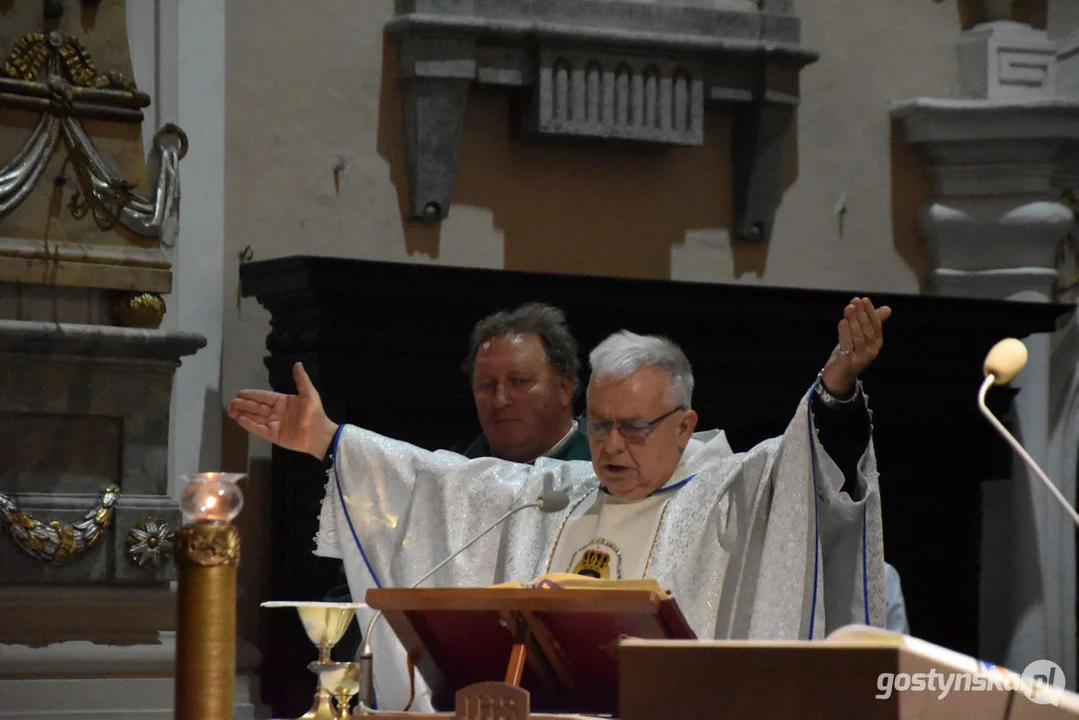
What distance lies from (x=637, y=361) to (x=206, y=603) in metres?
2.02

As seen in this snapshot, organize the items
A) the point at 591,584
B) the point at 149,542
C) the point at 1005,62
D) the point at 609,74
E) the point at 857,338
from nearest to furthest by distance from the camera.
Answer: the point at 591,584 < the point at 857,338 < the point at 149,542 < the point at 609,74 < the point at 1005,62

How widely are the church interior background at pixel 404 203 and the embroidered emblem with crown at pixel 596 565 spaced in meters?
2.22

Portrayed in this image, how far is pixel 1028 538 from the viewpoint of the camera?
25.3ft

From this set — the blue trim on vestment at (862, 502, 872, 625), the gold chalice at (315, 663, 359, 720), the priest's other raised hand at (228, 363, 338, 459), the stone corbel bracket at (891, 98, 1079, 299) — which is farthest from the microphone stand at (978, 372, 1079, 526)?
the stone corbel bracket at (891, 98, 1079, 299)

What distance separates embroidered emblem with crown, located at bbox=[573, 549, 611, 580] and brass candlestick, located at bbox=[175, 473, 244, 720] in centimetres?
206

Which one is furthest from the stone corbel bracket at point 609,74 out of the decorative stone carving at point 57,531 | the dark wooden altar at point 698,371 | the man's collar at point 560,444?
the man's collar at point 560,444

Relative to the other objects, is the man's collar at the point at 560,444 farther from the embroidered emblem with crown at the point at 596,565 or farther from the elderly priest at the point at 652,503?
the embroidered emblem with crown at the point at 596,565

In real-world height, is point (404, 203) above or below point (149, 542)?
above

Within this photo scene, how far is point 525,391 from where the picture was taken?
205 inches

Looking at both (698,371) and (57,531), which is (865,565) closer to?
(698,371)

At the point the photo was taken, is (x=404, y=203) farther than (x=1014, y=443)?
Yes

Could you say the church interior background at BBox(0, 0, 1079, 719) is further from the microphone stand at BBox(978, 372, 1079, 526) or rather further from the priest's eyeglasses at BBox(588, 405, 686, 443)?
the microphone stand at BBox(978, 372, 1079, 526)

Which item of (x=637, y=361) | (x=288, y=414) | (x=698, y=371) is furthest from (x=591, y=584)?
(x=698, y=371)

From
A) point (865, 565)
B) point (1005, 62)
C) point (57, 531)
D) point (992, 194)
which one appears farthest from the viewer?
point (1005, 62)
